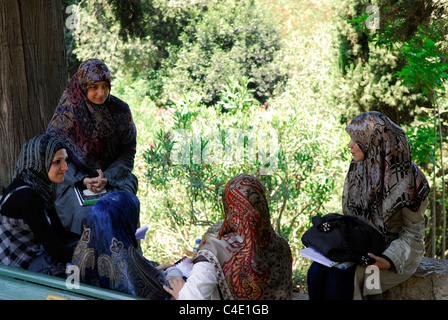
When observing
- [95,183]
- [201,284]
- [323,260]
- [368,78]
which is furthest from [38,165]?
[368,78]

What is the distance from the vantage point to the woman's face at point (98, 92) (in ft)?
10.9

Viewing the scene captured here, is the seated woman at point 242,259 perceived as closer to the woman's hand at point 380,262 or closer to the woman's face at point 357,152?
the woman's hand at point 380,262

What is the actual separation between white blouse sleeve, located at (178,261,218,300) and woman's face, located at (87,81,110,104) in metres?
1.47

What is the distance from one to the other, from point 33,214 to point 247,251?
1169 mm

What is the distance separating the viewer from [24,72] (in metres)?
4.21

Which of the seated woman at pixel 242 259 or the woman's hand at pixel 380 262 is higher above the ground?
the seated woman at pixel 242 259

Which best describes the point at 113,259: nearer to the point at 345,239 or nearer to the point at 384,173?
the point at 345,239

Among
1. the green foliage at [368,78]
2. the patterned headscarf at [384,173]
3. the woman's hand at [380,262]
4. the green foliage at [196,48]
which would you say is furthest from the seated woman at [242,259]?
the green foliage at [196,48]

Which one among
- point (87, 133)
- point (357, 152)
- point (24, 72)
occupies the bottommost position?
point (357, 152)

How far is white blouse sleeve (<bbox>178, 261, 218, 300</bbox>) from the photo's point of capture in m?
2.30

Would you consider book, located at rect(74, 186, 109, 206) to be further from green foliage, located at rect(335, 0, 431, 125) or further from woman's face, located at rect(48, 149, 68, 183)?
green foliage, located at rect(335, 0, 431, 125)

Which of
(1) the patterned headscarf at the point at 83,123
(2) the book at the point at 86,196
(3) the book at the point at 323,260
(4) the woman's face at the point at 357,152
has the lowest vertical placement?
(3) the book at the point at 323,260

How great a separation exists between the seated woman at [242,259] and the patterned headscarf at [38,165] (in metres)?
0.94

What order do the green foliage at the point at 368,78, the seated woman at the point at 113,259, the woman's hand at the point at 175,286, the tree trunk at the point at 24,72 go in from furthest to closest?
the green foliage at the point at 368,78 → the tree trunk at the point at 24,72 → the seated woman at the point at 113,259 → the woman's hand at the point at 175,286
